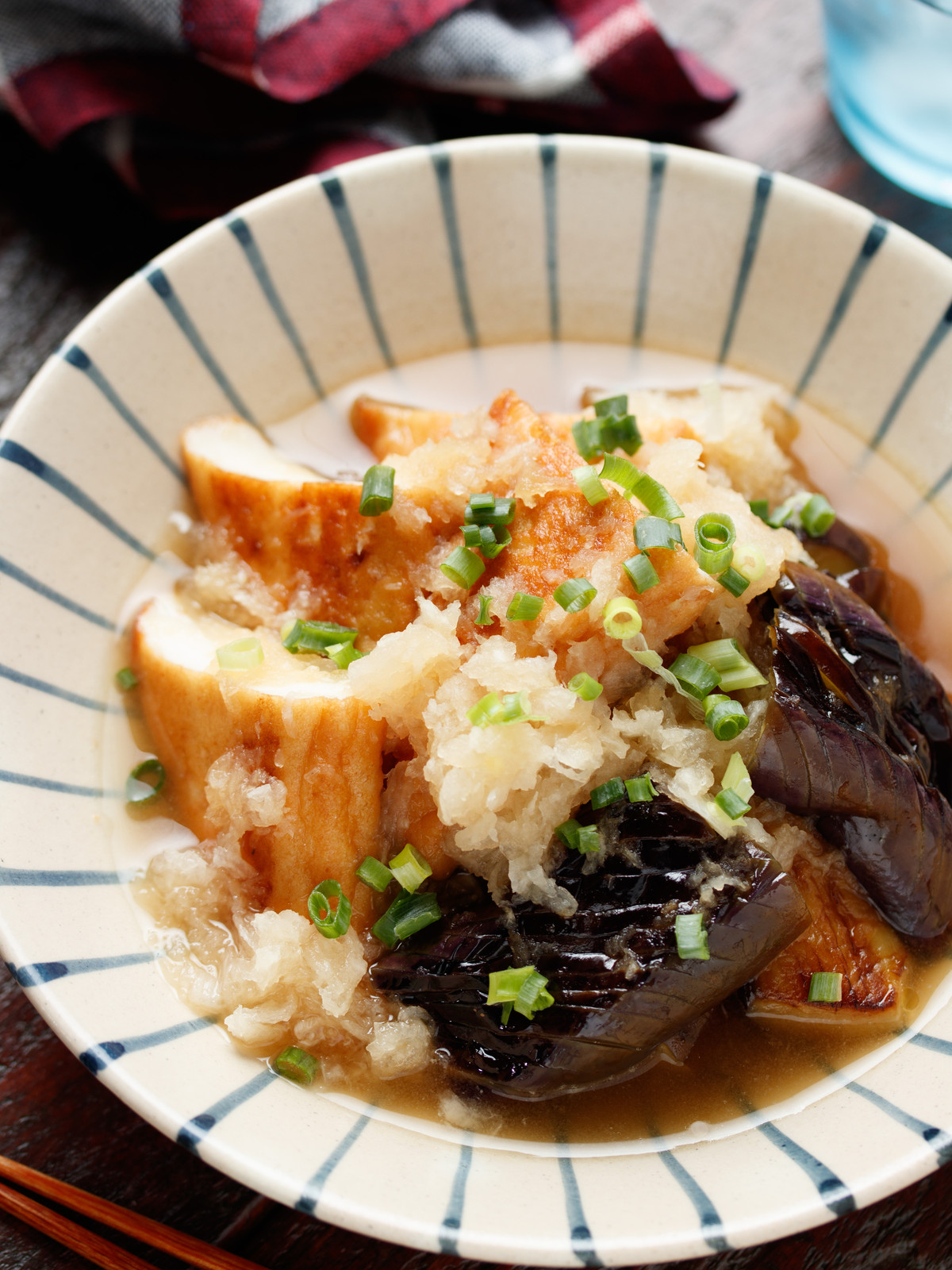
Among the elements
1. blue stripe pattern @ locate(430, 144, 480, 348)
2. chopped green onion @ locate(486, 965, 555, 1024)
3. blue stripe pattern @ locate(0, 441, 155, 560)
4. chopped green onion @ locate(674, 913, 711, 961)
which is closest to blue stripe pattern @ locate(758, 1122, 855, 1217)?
chopped green onion @ locate(674, 913, 711, 961)

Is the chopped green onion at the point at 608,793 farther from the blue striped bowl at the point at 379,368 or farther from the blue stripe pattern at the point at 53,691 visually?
the blue stripe pattern at the point at 53,691

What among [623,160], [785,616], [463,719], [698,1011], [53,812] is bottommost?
[53,812]

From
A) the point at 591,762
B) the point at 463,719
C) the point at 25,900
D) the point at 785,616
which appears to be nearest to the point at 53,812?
the point at 25,900

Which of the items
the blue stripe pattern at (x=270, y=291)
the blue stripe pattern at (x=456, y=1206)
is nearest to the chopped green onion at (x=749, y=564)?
the blue stripe pattern at (x=456, y=1206)

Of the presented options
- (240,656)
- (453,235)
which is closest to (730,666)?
(240,656)

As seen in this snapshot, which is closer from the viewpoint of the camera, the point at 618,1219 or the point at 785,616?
the point at 618,1219

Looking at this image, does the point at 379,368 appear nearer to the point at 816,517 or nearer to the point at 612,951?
the point at 816,517

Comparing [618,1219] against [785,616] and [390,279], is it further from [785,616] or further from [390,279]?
[390,279]

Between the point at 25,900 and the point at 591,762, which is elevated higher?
the point at 591,762
